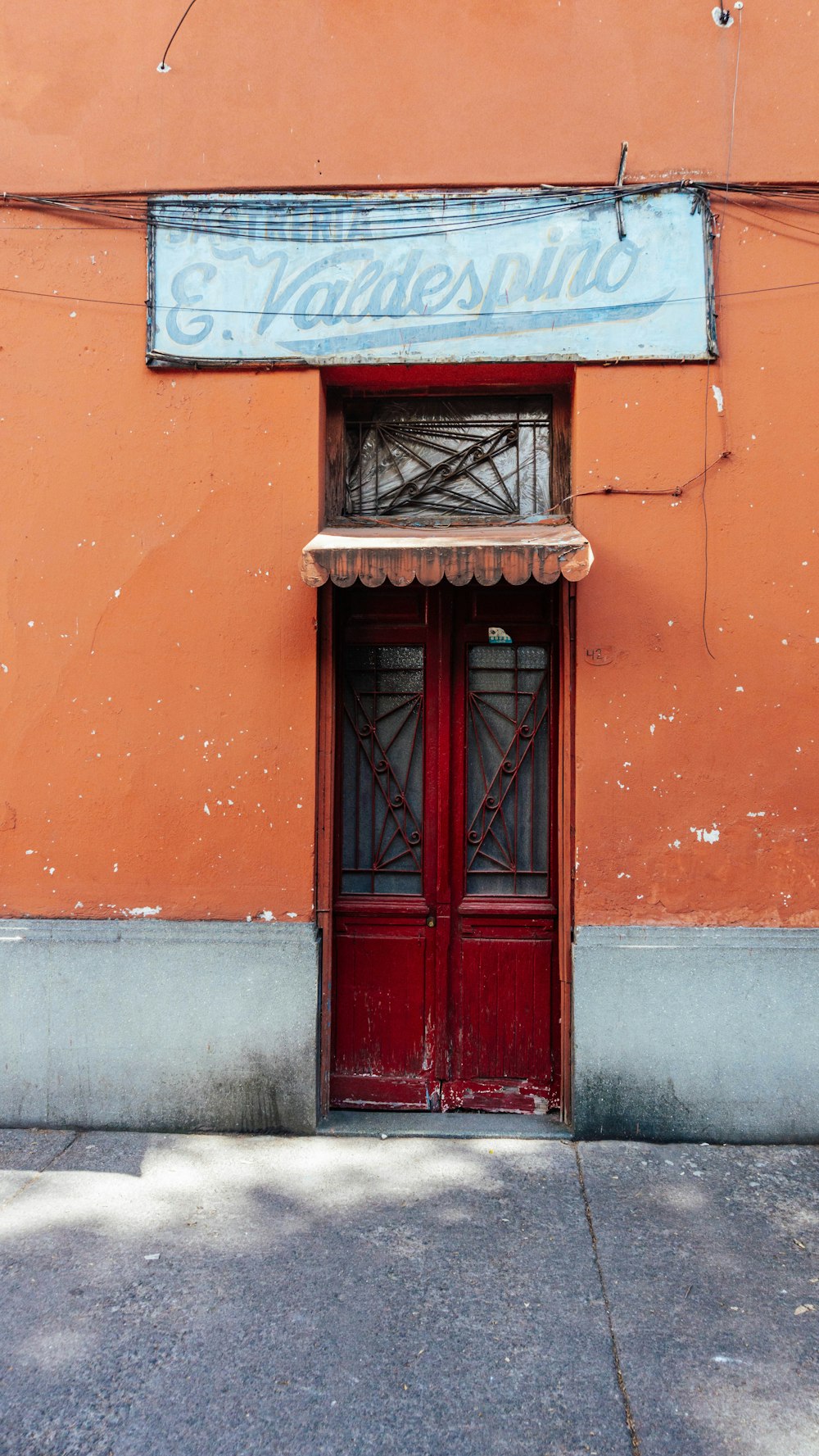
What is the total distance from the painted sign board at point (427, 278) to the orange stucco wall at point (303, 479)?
136 mm

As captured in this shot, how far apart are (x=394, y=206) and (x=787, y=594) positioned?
2847 millimetres

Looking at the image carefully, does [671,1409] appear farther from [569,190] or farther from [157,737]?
[569,190]

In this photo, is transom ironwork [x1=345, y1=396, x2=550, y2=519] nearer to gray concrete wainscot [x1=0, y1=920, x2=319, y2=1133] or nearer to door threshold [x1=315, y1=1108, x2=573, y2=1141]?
gray concrete wainscot [x1=0, y1=920, x2=319, y2=1133]

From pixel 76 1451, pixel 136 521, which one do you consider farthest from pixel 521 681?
pixel 76 1451

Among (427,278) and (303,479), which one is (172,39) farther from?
(303,479)

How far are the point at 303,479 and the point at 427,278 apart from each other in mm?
1227

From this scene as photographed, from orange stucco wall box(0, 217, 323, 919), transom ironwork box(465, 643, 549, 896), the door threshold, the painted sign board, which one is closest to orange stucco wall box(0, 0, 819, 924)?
orange stucco wall box(0, 217, 323, 919)

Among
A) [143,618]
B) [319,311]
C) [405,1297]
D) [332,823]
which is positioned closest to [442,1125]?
[405,1297]

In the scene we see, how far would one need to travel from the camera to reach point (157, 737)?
4559 millimetres

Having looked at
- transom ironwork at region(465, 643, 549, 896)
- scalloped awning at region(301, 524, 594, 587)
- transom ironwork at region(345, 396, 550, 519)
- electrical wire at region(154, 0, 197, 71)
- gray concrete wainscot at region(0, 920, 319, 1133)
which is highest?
electrical wire at region(154, 0, 197, 71)

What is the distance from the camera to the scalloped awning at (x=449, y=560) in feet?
12.9

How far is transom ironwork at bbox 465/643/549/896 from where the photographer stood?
187 inches

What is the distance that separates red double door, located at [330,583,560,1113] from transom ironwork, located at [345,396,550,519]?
1.60 feet

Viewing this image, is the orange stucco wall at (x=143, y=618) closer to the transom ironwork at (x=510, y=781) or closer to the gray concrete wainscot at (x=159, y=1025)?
the gray concrete wainscot at (x=159, y=1025)
